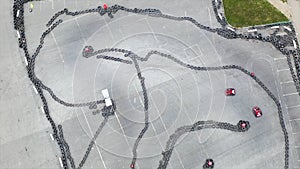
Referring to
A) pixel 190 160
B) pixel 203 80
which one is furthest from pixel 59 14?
pixel 190 160

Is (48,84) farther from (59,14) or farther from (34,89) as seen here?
(59,14)

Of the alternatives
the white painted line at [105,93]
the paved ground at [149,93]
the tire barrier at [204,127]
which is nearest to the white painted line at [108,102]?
the white painted line at [105,93]

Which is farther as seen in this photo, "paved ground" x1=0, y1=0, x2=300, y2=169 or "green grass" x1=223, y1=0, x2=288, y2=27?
"green grass" x1=223, y1=0, x2=288, y2=27

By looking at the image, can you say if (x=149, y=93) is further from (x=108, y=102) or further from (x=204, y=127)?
(x=204, y=127)

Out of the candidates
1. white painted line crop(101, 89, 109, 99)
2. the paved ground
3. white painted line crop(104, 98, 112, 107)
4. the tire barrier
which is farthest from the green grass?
white painted line crop(104, 98, 112, 107)

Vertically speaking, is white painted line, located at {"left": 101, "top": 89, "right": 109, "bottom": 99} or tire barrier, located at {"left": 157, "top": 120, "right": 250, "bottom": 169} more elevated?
white painted line, located at {"left": 101, "top": 89, "right": 109, "bottom": 99}

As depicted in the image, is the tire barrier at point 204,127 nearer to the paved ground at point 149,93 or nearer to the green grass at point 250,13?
Result: the paved ground at point 149,93

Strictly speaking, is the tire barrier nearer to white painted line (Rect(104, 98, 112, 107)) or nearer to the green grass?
white painted line (Rect(104, 98, 112, 107))

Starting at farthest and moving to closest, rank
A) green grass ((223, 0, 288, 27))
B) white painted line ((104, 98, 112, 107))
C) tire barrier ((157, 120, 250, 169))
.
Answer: green grass ((223, 0, 288, 27)), white painted line ((104, 98, 112, 107)), tire barrier ((157, 120, 250, 169))
